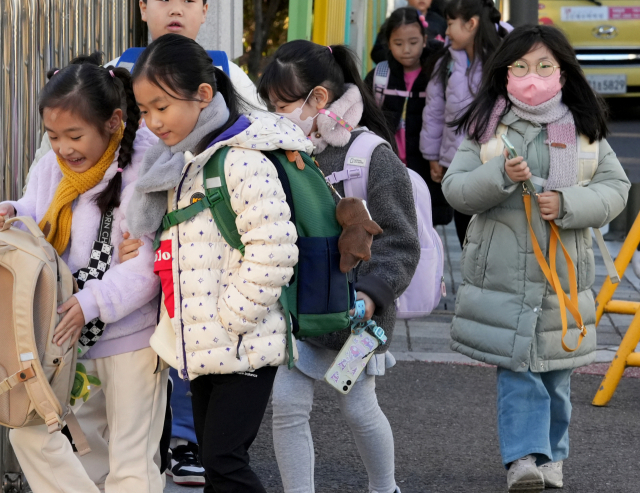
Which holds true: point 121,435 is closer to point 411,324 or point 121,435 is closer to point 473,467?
point 473,467

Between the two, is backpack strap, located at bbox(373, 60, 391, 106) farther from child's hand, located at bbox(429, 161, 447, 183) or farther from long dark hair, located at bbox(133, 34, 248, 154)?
long dark hair, located at bbox(133, 34, 248, 154)

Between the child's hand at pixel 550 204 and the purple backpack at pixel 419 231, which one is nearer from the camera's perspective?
the purple backpack at pixel 419 231

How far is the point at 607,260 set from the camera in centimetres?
396

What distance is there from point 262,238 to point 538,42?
168cm

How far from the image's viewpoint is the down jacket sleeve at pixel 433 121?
6262 millimetres

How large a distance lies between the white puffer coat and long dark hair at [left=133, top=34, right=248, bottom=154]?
0.14m

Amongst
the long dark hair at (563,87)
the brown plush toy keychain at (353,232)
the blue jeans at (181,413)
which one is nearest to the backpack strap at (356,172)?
the brown plush toy keychain at (353,232)

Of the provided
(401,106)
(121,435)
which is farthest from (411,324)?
(121,435)

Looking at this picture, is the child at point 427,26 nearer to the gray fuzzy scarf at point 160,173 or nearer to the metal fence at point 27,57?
the metal fence at point 27,57

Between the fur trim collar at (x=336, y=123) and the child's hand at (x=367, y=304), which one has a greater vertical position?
the fur trim collar at (x=336, y=123)

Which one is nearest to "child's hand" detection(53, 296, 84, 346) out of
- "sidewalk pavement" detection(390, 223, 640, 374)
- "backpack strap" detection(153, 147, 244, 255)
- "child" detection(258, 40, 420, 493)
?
"backpack strap" detection(153, 147, 244, 255)

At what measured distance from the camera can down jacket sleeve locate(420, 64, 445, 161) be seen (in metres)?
6.26

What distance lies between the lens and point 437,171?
6.38 metres

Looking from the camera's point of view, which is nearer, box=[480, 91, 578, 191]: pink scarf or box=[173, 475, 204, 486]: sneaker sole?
box=[480, 91, 578, 191]: pink scarf
